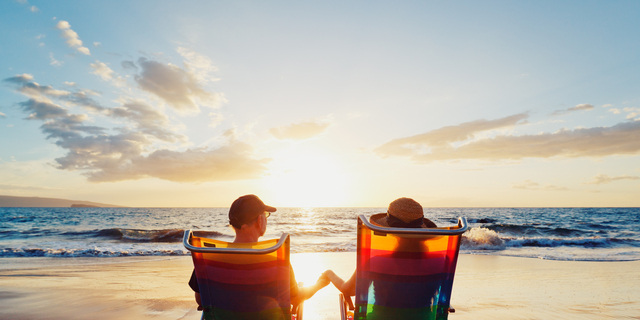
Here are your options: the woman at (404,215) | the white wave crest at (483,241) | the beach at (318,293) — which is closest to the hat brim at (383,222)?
the woman at (404,215)

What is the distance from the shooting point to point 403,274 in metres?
2.33

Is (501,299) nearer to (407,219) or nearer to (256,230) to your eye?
(407,219)

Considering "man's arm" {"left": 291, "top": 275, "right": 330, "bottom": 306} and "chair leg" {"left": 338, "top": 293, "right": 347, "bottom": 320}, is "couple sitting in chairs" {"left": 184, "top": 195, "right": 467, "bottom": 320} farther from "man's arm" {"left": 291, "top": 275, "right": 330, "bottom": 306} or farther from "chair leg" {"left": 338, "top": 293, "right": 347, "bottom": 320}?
"chair leg" {"left": 338, "top": 293, "right": 347, "bottom": 320}

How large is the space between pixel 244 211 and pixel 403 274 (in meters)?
1.36

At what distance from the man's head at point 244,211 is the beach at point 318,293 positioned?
2774 mm

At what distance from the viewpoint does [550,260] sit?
391 inches

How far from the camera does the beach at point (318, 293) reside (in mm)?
4801

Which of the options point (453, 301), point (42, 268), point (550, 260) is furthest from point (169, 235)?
point (550, 260)

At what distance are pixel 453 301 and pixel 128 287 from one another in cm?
629

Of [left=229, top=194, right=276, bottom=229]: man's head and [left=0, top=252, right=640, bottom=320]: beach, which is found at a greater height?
[left=229, top=194, right=276, bottom=229]: man's head

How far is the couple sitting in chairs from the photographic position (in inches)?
85.9

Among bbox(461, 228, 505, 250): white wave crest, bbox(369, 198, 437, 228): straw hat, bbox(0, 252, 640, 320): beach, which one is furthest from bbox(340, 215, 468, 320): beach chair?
bbox(461, 228, 505, 250): white wave crest

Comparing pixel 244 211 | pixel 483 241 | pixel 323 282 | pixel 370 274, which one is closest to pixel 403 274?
pixel 370 274

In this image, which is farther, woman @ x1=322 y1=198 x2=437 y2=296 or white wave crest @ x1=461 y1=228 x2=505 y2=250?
white wave crest @ x1=461 y1=228 x2=505 y2=250
